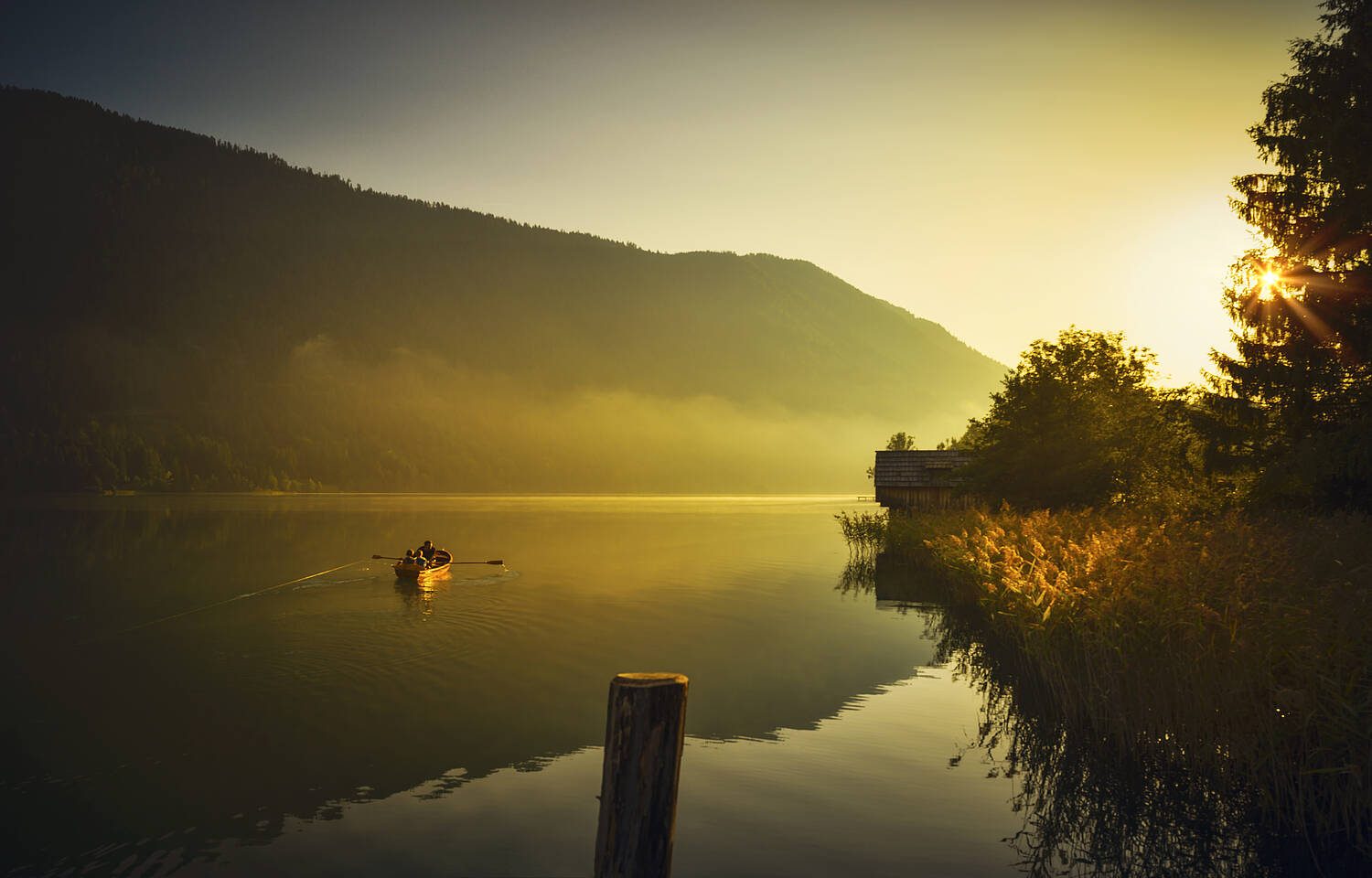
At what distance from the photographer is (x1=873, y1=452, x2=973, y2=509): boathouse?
51219mm

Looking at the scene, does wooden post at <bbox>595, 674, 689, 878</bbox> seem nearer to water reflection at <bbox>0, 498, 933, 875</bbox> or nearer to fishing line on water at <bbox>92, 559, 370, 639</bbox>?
water reflection at <bbox>0, 498, 933, 875</bbox>

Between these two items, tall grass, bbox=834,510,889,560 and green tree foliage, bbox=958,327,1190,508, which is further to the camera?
tall grass, bbox=834,510,889,560

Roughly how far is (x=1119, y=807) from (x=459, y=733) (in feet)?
34.0

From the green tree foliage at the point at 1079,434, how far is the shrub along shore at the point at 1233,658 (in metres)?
17.1

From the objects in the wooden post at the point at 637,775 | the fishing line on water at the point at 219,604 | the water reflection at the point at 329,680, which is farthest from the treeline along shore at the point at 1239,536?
the fishing line on water at the point at 219,604

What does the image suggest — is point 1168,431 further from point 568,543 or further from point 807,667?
point 568,543

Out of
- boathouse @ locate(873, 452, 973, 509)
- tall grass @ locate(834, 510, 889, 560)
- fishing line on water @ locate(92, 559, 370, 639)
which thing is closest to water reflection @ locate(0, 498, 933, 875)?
fishing line on water @ locate(92, 559, 370, 639)

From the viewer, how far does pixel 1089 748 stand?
11914 mm

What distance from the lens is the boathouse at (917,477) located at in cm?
5122

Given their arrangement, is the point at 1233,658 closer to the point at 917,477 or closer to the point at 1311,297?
the point at 1311,297

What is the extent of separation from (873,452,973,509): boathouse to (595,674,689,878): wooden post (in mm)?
46522

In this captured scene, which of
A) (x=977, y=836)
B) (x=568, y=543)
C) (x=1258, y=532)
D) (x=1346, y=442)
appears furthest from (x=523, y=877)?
(x=568, y=543)

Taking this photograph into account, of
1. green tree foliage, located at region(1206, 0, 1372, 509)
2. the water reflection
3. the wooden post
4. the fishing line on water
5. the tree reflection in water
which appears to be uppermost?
green tree foliage, located at region(1206, 0, 1372, 509)

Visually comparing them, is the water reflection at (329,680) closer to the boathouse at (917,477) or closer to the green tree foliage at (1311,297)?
the green tree foliage at (1311,297)
